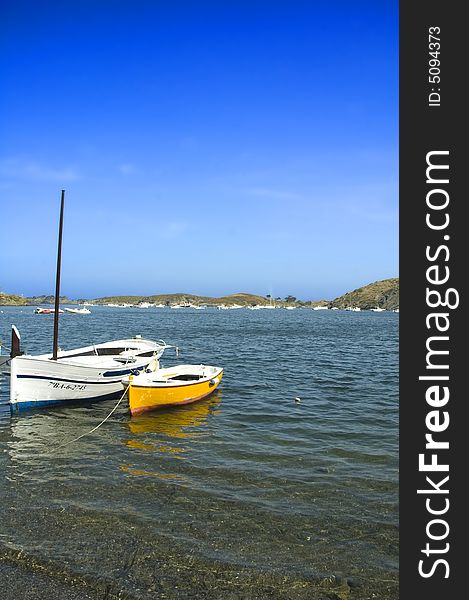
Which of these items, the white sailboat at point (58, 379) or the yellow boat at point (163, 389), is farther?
the white sailboat at point (58, 379)

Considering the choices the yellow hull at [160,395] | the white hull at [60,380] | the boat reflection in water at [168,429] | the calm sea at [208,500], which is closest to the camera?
the calm sea at [208,500]

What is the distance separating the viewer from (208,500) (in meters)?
11.2

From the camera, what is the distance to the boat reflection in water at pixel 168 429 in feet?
49.8

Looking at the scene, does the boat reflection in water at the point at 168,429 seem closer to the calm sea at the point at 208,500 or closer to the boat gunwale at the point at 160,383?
the calm sea at the point at 208,500

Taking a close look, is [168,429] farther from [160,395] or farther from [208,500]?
[208,500]

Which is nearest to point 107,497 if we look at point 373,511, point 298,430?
point 373,511

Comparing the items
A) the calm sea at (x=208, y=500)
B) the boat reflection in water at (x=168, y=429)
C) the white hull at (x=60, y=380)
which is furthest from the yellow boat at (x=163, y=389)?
the white hull at (x=60, y=380)

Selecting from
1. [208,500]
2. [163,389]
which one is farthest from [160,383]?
[208,500]

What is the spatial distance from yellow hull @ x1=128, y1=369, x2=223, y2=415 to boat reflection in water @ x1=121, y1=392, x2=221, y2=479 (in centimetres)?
29

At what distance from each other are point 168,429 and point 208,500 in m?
7.39

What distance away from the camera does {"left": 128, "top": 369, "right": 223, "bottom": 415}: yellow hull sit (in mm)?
20266

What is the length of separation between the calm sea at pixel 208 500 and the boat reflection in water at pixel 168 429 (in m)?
0.07

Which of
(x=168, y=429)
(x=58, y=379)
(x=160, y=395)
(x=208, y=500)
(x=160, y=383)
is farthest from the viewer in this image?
(x=58, y=379)

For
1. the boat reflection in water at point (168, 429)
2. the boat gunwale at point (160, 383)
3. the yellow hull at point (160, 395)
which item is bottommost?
the boat reflection in water at point (168, 429)
